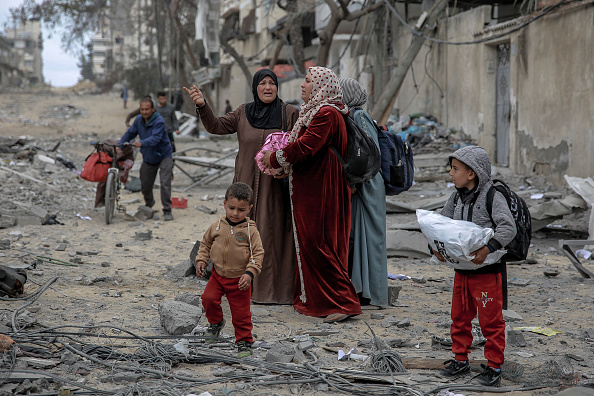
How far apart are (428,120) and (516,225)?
40.3 feet

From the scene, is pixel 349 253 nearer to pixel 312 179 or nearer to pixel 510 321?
pixel 312 179

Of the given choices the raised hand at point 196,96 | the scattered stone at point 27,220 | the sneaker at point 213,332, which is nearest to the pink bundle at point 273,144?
the raised hand at point 196,96

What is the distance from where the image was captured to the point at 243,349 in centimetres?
350

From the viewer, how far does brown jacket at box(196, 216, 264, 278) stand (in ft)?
11.3

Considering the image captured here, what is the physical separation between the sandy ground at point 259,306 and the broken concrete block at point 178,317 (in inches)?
3.5

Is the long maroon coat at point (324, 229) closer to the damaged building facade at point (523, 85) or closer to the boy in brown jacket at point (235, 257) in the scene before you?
the boy in brown jacket at point (235, 257)

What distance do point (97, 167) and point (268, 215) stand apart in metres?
4.36

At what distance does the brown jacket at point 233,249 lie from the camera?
3457 mm

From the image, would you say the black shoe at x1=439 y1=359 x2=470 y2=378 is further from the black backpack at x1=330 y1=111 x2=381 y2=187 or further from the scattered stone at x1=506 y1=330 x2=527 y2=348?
the black backpack at x1=330 y1=111 x2=381 y2=187

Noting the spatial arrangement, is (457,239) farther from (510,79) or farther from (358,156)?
(510,79)

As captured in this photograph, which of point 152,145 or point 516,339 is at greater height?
point 152,145

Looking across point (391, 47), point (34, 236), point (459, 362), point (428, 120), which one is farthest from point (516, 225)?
point (391, 47)

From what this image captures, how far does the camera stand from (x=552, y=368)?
10.6 ft

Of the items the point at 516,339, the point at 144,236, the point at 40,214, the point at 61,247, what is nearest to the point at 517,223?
the point at 516,339
